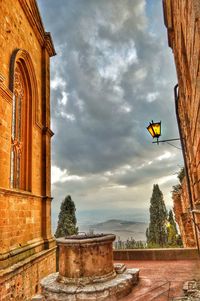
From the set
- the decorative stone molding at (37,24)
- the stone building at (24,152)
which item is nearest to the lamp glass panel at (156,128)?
the stone building at (24,152)

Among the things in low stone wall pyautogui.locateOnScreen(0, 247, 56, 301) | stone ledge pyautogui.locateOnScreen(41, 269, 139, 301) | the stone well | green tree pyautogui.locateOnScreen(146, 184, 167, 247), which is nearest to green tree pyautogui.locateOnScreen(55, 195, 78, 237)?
green tree pyautogui.locateOnScreen(146, 184, 167, 247)

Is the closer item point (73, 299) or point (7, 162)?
point (73, 299)

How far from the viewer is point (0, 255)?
20.5ft

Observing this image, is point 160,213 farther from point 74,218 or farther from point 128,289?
point 128,289

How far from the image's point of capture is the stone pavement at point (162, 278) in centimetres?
479

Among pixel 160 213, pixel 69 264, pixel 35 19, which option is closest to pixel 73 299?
pixel 69 264

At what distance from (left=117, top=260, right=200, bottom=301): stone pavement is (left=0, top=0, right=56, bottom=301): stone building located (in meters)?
3.41

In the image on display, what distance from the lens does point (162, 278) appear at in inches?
241

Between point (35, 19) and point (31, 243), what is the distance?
386 inches

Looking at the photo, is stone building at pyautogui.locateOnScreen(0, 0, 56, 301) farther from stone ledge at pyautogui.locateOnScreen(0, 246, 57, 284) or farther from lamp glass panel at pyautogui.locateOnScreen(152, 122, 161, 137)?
lamp glass panel at pyautogui.locateOnScreen(152, 122, 161, 137)

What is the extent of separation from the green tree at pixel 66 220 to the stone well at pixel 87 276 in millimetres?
16837

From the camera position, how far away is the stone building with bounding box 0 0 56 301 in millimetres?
6906

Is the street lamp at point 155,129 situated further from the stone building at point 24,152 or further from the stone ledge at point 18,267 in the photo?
the stone ledge at point 18,267

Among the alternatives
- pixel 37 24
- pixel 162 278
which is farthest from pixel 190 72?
pixel 37 24
